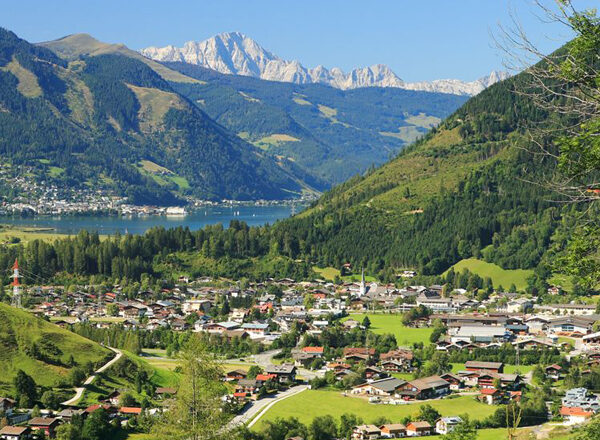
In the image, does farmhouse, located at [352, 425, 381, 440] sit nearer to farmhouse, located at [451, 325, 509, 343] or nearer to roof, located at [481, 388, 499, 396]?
roof, located at [481, 388, 499, 396]

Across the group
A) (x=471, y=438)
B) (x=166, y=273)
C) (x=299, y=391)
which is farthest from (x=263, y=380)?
(x=166, y=273)

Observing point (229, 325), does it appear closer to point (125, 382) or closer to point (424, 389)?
point (125, 382)

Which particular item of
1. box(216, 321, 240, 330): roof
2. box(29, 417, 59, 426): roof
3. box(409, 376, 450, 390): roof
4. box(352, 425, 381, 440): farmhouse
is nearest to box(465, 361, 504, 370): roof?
box(409, 376, 450, 390): roof

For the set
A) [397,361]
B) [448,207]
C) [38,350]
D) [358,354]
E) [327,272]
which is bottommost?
[397,361]

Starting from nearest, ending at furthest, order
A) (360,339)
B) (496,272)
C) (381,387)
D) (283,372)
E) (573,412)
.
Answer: (573,412) → (381,387) → (283,372) → (360,339) → (496,272)

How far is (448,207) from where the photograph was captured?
428ft

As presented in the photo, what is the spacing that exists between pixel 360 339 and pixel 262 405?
72.5ft

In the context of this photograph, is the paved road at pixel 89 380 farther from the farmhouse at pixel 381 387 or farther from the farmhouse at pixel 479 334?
the farmhouse at pixel 479 334

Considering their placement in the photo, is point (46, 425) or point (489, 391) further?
point (489, 391)

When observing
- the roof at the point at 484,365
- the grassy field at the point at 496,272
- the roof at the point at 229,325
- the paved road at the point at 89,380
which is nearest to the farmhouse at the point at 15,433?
the paved road at the point at 89,380

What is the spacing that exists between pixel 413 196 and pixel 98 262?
5067 centimetres

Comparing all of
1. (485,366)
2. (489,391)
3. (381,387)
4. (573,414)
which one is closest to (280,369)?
(381,387)

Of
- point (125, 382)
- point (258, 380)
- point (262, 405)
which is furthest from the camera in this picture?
point (258, 380)

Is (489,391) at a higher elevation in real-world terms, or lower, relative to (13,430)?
lower
